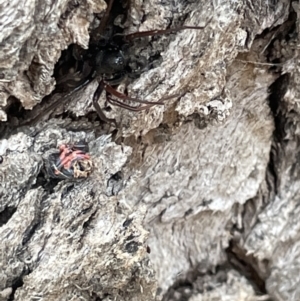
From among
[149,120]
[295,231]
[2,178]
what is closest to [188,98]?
[149,120]

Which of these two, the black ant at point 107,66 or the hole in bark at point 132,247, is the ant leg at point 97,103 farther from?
the hole in bark at point 132,247

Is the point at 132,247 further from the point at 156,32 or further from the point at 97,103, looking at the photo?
the point at 156,32

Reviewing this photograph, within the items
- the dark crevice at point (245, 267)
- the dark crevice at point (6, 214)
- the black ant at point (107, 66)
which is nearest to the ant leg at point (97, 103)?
the black ant at point (107, 66)

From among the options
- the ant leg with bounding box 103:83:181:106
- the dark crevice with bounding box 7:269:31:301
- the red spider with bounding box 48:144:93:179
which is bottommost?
the dark crevice with bounding box 7:269:31:301

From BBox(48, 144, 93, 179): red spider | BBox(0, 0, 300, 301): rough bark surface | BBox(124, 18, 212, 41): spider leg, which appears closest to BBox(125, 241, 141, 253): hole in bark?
BBox(0, 0, 300, 301): rough bark surface

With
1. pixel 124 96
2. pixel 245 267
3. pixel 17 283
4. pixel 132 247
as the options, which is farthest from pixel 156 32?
pixel 245 267

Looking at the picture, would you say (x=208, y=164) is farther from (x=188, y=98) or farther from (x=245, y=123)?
(x=188, y=98)

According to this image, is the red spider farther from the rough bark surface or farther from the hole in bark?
the hole in bark
